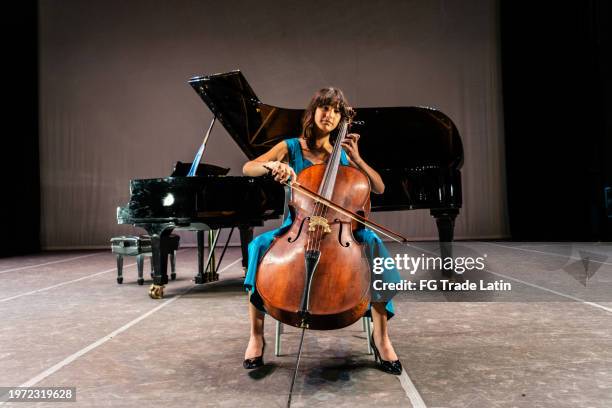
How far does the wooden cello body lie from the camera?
1.19m

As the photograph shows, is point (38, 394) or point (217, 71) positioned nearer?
point (38, 394)

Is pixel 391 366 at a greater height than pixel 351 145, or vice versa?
pixel 351 145

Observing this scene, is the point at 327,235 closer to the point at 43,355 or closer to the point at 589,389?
the point at 589,389

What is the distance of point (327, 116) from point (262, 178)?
1.39 metres

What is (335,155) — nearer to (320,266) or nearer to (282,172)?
(282,172)

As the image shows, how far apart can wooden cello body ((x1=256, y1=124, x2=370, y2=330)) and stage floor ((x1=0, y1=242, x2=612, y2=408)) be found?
0.96 feet

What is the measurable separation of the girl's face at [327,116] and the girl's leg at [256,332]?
0.71m

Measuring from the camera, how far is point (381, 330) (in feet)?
4.97

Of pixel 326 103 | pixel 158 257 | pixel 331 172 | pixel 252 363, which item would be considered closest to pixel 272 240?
pixel 331 172

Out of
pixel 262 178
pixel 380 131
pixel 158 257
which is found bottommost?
pixel 158 257

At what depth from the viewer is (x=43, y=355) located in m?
1.79

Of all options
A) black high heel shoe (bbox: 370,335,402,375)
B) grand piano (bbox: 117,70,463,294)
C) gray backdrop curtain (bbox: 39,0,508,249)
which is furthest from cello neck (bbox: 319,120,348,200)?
gray backdrop curtain (bbox: 39,0,508,249)

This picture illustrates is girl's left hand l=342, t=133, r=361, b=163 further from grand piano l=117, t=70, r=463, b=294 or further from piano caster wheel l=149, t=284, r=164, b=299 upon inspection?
piano caster wheel l=149, t=284, r=164, b=299

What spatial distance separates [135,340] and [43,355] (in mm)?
351
